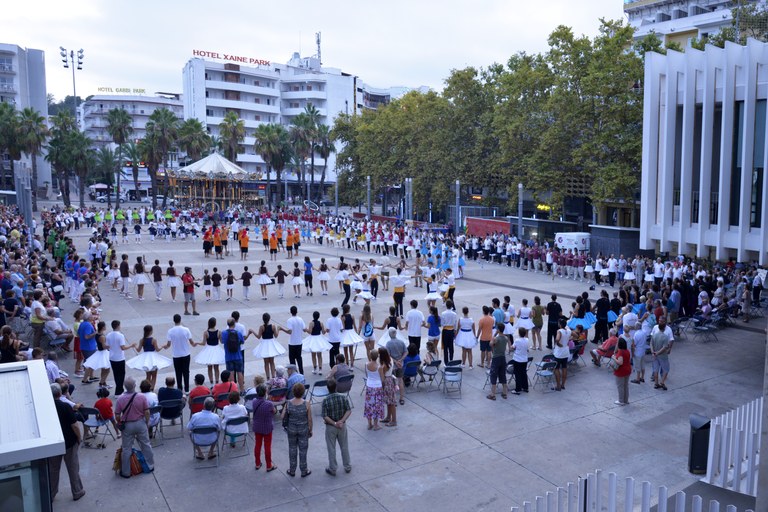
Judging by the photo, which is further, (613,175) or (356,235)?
(356,235)

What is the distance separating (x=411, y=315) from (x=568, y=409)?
3.90 m

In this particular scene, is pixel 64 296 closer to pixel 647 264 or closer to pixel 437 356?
pixel 437 356

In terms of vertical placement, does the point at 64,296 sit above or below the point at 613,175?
below

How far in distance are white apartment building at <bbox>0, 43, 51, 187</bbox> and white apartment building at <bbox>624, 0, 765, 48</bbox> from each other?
239ft

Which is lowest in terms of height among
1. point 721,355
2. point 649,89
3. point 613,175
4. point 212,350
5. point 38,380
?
point 721,355

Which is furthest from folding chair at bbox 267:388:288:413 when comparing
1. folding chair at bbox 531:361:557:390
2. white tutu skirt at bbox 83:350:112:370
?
folding chair at bbox 531:361:557:390

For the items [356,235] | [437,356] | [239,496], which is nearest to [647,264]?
[437,356]

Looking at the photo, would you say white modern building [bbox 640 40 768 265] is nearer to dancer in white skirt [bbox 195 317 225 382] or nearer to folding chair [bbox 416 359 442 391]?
folding chair [bbox 416 359 442 391]

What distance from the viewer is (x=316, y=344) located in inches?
512

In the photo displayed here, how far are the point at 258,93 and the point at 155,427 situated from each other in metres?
91.6

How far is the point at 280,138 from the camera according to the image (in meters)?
72.2

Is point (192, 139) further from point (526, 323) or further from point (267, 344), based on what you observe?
point (267, 344)

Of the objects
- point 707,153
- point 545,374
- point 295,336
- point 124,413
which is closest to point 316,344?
point 295,336

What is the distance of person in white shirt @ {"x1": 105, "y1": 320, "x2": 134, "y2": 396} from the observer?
11648 millimetres
